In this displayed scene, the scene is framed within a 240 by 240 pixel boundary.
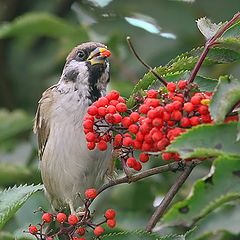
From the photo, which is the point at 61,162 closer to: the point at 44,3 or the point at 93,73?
the point at 93,73

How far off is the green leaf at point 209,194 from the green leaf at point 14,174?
2.06 meters

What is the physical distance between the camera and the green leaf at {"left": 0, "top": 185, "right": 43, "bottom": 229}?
200cm

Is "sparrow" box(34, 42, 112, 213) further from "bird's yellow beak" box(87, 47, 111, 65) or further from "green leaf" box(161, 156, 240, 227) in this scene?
"green leaf" box(161, 156, 240, 227)

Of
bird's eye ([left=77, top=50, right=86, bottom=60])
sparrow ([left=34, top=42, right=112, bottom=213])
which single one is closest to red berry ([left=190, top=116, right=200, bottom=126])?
sparrow ([left=34, top=42, right=112, bottom=213])

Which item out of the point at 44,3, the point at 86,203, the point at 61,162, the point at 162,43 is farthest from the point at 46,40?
the point at 86,203

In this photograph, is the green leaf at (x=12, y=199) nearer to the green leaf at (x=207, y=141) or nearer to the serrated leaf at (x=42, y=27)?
the green leaf at (x=207, y=141)

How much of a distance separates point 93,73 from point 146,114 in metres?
1.38

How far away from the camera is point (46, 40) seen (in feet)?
15.1

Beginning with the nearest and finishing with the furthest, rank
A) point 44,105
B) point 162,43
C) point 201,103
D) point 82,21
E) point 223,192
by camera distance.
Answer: point 223,192 → point 201,103 → point 44,105 → point 162,43 → point 82,21

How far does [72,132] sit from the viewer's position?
3027 millimetres

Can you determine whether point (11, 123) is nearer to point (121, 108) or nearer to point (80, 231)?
point (80, 231)

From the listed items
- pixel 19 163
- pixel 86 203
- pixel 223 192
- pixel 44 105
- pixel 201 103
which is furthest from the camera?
pixel 19 163

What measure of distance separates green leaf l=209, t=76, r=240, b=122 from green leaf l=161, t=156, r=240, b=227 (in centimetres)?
11

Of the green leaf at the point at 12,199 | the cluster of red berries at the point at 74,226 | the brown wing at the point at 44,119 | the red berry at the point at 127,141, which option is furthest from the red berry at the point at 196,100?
the brown wing at the point at 44,119
